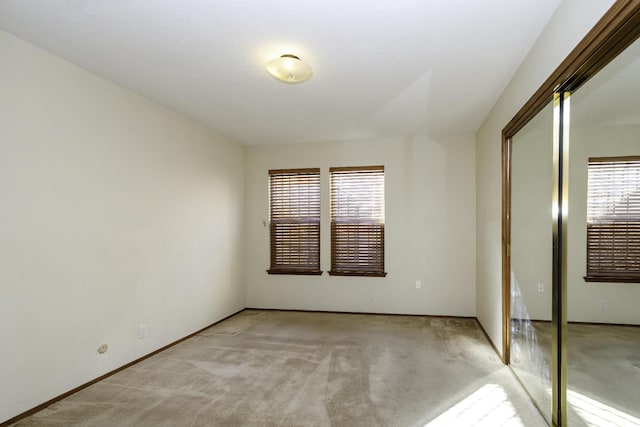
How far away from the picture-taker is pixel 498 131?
3.54 meters

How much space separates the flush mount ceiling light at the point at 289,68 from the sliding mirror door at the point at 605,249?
5.90 feet

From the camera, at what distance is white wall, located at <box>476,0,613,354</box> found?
1.84 m

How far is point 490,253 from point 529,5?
2.66 meters

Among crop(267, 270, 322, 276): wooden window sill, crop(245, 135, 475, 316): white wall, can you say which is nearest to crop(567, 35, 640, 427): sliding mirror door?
crop(245, 135, 475, 316): white wall

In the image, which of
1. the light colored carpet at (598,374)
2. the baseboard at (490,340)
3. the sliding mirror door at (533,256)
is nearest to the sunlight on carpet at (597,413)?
the light colored carpet at (598,374)

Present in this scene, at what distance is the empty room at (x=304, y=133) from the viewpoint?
1.79m

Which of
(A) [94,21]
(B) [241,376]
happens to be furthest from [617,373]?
(A) [94,21]

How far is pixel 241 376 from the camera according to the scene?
2984 millimetres

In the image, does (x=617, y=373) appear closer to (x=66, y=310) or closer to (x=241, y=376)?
(x=241, y=376)

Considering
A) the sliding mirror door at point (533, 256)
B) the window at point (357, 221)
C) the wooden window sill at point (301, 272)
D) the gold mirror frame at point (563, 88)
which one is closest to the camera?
the gold mirror frame at point (563, 88)

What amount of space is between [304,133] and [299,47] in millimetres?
2319

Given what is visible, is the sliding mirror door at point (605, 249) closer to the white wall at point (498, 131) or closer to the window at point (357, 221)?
the white wall at point (498, 131)

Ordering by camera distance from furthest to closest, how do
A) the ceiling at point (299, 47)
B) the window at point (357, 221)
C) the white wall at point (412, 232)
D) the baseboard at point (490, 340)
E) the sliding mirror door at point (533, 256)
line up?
the window at point (357, 221) → the white wall at point (412, 232) → the baseboard at point (490, 340) → the sliding mirror door at point (533, 256) → the ceiling at point (299, 47)

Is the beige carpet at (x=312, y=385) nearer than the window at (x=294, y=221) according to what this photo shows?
Yes
